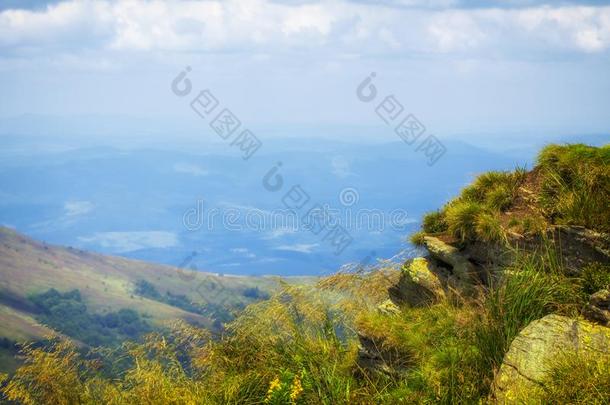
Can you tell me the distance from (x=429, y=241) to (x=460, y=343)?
2859mm

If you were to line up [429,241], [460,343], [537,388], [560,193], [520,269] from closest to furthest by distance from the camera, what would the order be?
[537,388], [460,343], [520,269], [560,193], [429,241]

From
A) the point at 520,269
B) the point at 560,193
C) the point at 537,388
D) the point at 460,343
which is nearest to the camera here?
the point at 537,388

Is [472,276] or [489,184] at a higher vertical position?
[489,184]

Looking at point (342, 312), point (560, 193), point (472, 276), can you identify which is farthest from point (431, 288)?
point (560, 193)

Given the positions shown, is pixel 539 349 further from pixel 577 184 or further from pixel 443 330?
pixel 577 184

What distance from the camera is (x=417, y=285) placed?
10984 mm

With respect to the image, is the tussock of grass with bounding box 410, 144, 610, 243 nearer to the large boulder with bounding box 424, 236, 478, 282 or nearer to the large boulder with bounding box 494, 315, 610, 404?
the large boulder with bounding box 424, 236, 478, 282

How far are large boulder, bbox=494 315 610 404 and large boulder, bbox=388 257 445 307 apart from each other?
8.14 ft

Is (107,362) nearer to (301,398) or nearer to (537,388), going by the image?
(301,398)

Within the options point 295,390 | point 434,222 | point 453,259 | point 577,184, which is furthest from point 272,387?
point 577,184

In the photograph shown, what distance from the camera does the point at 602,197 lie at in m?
9.62

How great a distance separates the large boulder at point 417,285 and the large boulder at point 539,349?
2480 millimetres

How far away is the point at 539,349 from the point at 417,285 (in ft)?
11.1

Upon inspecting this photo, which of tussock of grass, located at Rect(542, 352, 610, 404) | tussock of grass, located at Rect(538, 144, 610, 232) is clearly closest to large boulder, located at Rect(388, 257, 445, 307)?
tussock of grass, located at Rect(538, 144, 610, 232)
